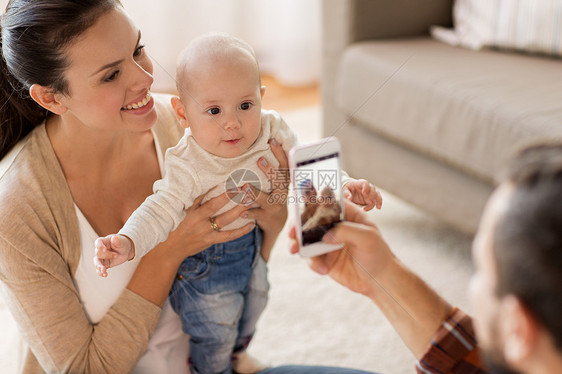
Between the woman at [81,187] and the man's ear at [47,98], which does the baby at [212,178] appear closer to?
the woman at [81,187]

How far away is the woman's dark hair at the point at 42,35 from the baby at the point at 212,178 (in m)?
0.15

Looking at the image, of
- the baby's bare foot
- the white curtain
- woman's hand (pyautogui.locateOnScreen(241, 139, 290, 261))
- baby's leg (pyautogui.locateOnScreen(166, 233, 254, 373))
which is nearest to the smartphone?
woman's hand (pyautogui.locateOnScreen(241, 139, 290, 261))

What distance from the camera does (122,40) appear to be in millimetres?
892

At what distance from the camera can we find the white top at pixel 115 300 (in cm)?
100

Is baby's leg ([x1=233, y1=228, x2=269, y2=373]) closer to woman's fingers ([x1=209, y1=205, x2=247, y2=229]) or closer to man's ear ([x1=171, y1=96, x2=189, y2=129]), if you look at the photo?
woman's fingers ([x1=209, y1=205, x2=247, y2=229])

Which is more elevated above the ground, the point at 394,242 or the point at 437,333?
the point at 437,333

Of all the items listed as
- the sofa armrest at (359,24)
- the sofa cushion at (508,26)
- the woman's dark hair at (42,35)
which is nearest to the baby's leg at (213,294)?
the woman's dark hair at (42,35)

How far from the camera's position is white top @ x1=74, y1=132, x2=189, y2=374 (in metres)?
1.00

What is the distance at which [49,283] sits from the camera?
95cm

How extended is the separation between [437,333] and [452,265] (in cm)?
106

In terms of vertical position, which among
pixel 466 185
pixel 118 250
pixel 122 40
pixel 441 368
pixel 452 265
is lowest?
pixel 452 265

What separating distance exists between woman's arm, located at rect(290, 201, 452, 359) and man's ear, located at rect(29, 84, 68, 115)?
0.45m

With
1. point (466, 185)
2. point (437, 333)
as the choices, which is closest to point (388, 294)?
point (437, 333)

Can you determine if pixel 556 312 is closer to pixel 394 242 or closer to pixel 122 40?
pixel 122 40
